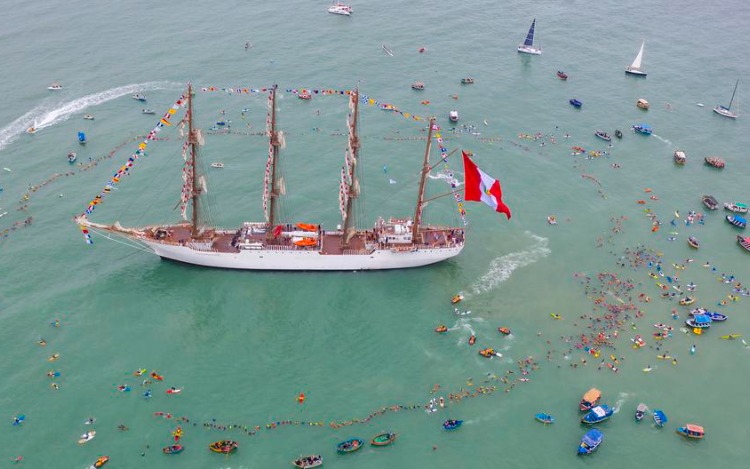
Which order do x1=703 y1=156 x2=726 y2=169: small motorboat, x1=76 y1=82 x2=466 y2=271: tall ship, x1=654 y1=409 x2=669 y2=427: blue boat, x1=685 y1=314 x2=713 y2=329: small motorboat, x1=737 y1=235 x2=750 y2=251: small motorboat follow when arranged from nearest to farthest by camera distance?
x1=654 y1=409 x2=669 y2=427: blue boat → x1=685 y1=314 x2=713 y2=329: small motorboat → x1=76 y1=82 x2=466 y2=271: tall ship → x1=737 y1=235 x2=750 y2=251: small motorboat → x1=703 y1=156 x2=726 y2=169: small motorboat

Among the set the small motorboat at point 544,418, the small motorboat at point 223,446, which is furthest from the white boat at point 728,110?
the small motorboat at point 223,446

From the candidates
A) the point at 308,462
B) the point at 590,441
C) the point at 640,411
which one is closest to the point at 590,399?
the point at 640,411

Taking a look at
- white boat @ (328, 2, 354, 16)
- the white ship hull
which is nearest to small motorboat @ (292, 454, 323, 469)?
the white ship hull

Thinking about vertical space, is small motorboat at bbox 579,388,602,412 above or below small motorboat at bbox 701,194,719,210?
below

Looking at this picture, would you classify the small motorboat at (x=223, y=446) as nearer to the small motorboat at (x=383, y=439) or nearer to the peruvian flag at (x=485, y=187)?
the small motorboat at (x=383, y=439)

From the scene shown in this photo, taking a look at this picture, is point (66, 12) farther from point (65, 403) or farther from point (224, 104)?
point (65, 403)

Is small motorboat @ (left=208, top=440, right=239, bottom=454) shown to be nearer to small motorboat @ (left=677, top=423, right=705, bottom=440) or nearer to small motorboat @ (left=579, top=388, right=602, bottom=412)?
small motorboat @ (left=579, top=388, right=602, bottom=412)
